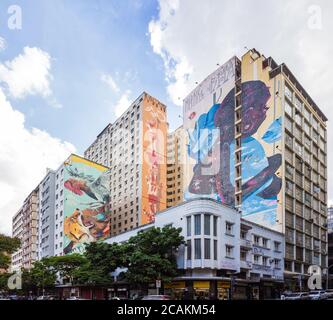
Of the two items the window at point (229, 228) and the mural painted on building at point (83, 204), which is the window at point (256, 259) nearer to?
the window at point (229, 228)

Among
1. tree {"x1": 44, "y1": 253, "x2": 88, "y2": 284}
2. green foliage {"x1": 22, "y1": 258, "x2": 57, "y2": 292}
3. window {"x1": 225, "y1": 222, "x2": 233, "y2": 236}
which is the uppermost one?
window {"x1": 225, "y1": 222, "x2": 233, "y2": 236}

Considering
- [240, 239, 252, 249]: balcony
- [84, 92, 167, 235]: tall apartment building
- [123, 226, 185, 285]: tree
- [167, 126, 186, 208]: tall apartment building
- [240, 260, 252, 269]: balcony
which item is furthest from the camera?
[167, 126, 186, 208]: tall apartment building

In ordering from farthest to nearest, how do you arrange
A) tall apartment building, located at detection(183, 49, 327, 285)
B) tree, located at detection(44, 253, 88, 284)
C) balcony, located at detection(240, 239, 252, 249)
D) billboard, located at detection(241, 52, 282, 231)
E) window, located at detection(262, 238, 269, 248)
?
tall apartment building, located at detection(183, 49, 327, 285), billboard, located at detection(241, 52, 282, 231), tree, located at detection(44, 253, 88, 284), window, located at detection(262, 238, 269, 248), balcony, located at detection(240, 239, 252, 249)

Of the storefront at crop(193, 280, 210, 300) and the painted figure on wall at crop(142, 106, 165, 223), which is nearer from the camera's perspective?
the storefront at crop(193, 280, 210, 300)

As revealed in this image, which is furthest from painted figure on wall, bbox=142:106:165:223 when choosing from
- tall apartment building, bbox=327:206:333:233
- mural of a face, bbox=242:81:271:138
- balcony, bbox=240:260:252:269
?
balcony, bbox=240:260:252:269

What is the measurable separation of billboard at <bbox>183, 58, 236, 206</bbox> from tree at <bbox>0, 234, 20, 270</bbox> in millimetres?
23676

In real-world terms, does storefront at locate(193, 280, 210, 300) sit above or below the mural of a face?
below

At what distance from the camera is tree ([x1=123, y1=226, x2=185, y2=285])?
26578 millimetres

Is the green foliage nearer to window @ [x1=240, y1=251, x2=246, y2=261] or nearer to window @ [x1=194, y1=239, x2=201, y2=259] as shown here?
window @ [x1=194, y1=239, x2=201, y2=259]

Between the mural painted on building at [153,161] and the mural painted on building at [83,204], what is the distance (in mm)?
7820

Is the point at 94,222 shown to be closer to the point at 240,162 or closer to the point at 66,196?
the point at 66,196

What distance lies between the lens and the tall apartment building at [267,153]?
1585 inches

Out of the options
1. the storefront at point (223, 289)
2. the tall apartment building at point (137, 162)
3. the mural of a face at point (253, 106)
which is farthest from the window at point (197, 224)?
the tall apartment building at point (137, 162)
